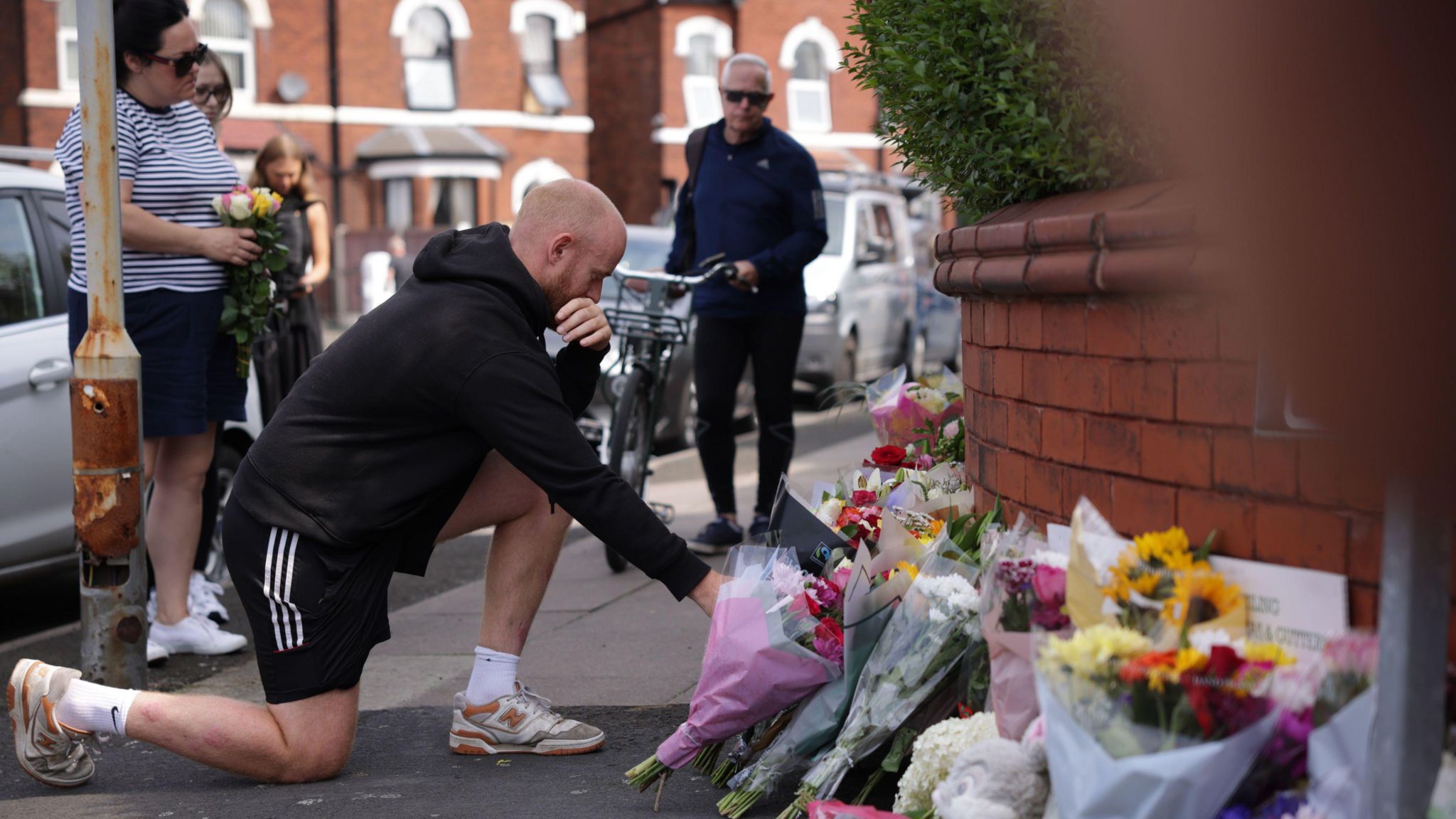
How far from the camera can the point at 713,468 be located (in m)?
6.26

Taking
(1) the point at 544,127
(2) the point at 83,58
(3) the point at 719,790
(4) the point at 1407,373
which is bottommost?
(3) the point at 719,790

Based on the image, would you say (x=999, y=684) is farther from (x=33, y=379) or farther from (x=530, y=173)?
(x=530, y=173)

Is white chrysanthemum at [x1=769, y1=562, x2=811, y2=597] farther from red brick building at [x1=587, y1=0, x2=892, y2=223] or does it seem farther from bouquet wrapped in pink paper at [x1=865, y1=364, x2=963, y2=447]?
red brick building at [x1=587, y1=0, x2=892, y2=223]

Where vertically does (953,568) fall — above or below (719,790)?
above

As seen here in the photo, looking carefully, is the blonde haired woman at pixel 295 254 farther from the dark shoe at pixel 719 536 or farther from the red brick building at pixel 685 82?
the red brick building at pixel 685 82

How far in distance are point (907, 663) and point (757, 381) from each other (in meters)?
3.38

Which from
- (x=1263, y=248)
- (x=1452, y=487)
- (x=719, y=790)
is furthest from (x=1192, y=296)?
(x=719, y=790)

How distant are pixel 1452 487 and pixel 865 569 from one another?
130 centimetres

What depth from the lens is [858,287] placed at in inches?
526

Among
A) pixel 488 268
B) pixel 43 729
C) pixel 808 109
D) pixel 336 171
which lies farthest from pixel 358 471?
pixel 808 109

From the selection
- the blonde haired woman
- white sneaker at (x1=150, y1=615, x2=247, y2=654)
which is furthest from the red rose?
the blonde haired woman

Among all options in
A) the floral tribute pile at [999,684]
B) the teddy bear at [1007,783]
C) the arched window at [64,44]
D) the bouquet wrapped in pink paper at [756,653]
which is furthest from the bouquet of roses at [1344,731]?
the arched window at [64,44]

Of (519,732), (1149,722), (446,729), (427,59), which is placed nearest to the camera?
(1149,722)

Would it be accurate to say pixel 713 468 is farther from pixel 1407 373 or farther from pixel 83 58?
pixel 1407 373
